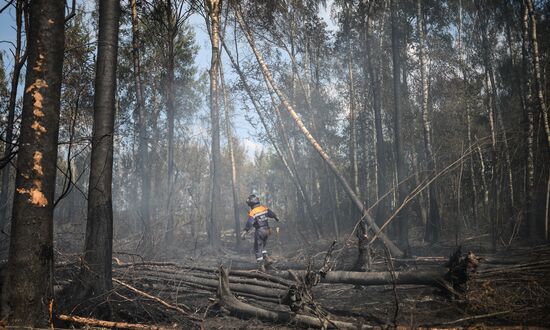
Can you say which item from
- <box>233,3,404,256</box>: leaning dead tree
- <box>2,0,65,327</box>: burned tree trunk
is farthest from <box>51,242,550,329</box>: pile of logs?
<box>233,3,404,256</box>: leaning dead tree

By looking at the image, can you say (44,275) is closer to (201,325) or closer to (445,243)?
(201,325)

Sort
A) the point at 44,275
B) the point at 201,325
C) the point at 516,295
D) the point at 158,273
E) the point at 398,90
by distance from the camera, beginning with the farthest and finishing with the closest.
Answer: the point at 398,90 < the point at 158,273 < the point at 516,295 < the point at 201,325 < the point at 44,275

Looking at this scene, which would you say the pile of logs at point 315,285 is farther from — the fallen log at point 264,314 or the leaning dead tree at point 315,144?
the leaning dead tree at point 315,144

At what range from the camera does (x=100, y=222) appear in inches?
187

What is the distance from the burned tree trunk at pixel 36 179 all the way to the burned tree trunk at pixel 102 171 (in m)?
0.77

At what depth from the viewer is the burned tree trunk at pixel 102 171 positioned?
4586mm

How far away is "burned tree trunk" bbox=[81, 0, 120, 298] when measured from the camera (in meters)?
4.59

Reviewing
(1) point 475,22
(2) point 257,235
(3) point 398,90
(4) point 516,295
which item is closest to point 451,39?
(1) point 475,22

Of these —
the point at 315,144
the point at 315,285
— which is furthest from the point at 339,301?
the point at 315,144

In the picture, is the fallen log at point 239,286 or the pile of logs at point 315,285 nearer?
the pile of logs at point 315,285

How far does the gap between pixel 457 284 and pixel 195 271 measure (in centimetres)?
424

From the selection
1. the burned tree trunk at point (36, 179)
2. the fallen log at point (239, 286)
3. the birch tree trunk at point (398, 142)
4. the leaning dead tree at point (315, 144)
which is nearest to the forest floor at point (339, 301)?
the fallen log at point (239, 286)

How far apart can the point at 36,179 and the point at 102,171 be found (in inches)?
42.0

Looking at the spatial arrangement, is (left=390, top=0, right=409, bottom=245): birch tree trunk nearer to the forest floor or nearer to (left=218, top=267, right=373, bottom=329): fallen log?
the forest floor
